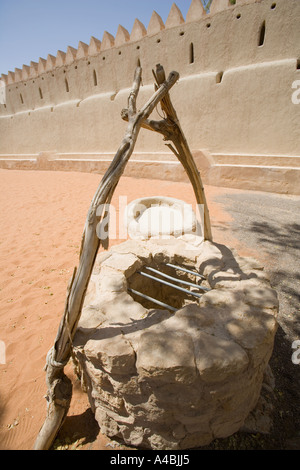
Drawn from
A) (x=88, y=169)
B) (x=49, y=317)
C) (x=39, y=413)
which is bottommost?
(x=39, y=413)

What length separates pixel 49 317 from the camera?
290cm

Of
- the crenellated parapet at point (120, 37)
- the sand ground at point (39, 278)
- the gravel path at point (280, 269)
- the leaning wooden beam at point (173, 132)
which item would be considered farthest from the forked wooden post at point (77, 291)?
the crenellated parapet at point (120, 37)

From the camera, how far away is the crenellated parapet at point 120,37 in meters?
7.69

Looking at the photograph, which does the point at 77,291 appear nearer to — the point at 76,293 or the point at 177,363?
the point at 76,293

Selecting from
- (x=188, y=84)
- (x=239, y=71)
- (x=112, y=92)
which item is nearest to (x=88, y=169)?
(x=112, y=92)

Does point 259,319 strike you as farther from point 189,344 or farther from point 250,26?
point 250,26

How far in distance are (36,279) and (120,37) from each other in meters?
10.6

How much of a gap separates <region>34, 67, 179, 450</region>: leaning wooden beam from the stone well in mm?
145

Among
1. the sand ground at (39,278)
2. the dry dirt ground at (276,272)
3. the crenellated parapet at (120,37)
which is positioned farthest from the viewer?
the crenellated parapet at (120,37)

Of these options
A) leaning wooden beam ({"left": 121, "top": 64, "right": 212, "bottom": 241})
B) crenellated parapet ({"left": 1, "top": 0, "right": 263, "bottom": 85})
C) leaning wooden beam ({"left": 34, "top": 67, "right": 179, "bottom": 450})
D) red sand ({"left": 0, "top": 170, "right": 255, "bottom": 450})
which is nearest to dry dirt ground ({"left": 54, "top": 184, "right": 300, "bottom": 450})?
red sand ({"left": 0, "top": 170, "right": 255, "bottom": 450})

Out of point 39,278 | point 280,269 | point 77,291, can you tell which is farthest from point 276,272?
point 39,278

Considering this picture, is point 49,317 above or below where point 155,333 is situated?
below

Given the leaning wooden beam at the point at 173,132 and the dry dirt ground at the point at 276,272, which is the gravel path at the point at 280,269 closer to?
the dry dirt ground at the point at 276,272

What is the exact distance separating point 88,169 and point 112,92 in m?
3.62
